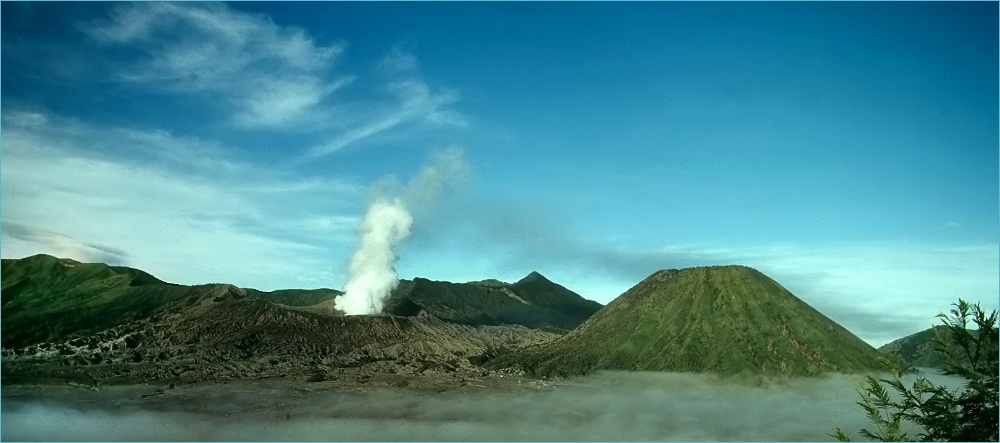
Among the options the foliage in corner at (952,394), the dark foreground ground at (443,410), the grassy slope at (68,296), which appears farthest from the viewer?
the grassy slope at (68,296)

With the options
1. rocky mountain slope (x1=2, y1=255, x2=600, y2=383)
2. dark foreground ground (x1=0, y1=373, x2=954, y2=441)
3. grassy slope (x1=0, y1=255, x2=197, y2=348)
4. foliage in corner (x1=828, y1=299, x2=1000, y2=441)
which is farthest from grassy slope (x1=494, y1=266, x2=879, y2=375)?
foliage in corner (x1=828, y1=299, x2=1000, y2=441)

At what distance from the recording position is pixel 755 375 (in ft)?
351

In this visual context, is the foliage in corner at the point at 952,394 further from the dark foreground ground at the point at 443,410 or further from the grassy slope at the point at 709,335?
the grassy slope at the point at 709,335

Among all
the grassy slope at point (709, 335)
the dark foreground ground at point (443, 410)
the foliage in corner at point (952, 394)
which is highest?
the grassy slope at point (709, 335)

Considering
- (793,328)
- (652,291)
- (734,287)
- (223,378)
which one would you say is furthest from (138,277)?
(793,328)

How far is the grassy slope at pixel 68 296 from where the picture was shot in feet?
380

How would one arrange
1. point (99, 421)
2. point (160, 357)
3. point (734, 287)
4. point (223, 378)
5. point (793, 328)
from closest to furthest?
point (99, 421) → point (223, 378) → point (160, 357) → point (793, 328) → point (734, 287)

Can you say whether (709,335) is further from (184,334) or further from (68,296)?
(68,296)

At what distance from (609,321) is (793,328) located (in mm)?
31743

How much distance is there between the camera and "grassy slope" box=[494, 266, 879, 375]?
362ft

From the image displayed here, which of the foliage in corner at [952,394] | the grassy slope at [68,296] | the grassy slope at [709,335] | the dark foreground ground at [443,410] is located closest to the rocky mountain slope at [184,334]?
the grassy slope at [68,296]

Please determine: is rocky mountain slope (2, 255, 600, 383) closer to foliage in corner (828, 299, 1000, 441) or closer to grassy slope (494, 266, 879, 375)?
grassy slope (494, 266, 879, 375)

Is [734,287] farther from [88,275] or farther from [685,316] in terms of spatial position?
[88,275]

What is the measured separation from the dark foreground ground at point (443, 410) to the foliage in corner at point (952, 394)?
204 ft
